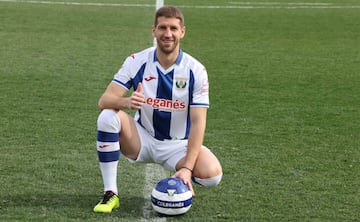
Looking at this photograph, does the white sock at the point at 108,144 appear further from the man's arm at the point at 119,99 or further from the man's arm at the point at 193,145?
the man's arm at the point at 193,145

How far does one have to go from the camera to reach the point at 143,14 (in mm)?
17297

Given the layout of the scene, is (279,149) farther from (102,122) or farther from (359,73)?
(359,73)

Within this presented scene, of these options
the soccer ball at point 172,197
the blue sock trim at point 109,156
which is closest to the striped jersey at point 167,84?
the blue sock trim at point 109,156

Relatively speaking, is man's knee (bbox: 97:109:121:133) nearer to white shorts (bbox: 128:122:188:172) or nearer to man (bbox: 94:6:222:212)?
man (bbox: 94:6:222:212)

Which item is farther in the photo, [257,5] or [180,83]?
[257,5]

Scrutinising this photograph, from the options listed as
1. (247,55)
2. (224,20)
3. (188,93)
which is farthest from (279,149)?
(224,20)

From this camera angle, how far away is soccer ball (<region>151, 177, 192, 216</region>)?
482cm

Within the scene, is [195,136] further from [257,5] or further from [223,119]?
[257,5]

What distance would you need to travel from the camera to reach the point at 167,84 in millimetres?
5133

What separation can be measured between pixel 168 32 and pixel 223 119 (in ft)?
9.69

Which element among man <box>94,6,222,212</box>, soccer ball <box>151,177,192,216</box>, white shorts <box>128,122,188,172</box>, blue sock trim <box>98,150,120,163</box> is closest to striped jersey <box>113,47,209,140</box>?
man <box>94,6,222,212</box>

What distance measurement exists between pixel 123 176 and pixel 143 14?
38.6ft

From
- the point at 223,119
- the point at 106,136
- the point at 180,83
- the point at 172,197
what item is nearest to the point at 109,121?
the point at 106,136

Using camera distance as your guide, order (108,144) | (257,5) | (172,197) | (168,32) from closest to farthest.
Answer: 1. (172,197)
2. (168,32)
3. (108,144)
4. (257,5)
